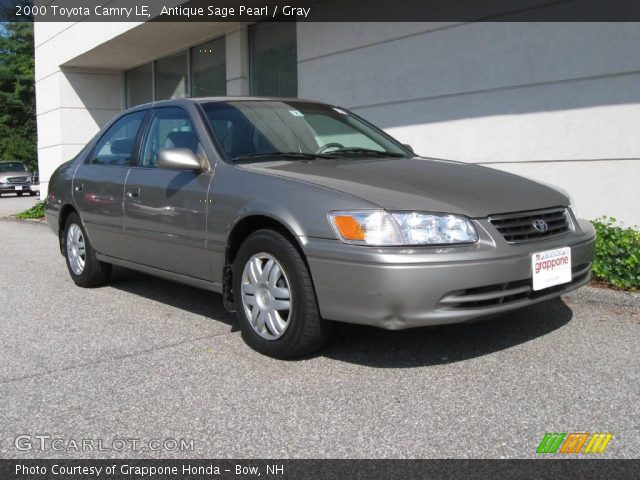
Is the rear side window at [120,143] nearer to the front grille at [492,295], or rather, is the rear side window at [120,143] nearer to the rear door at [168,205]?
the rear door at [168,205]

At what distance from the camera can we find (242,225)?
4008 mm

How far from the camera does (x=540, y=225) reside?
12.2 feet

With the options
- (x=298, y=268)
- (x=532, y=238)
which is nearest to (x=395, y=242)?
(x=298, y=268)

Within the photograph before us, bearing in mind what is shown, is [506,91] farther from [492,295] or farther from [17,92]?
[17,92]

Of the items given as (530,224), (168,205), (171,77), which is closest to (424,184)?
(530,224)

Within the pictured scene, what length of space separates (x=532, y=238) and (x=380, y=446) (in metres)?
1.55

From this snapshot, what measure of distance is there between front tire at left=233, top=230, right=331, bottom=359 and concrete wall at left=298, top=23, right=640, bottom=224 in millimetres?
4073

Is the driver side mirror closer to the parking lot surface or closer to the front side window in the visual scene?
the front side window

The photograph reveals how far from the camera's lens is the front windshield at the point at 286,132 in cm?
441

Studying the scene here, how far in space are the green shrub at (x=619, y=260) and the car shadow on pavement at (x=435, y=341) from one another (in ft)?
2.44

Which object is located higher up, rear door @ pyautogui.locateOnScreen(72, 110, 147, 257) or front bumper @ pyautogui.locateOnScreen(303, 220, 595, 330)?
rear door @ pyautogui.locateOnScreen(72, 110, 147, 257)

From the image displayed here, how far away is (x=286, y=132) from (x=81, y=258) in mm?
2600

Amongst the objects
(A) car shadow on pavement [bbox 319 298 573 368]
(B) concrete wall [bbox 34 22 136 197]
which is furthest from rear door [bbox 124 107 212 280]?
(B) concrete wall [bbox 34 22 136 197]

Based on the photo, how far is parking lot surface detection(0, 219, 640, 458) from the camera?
2.81 metres
